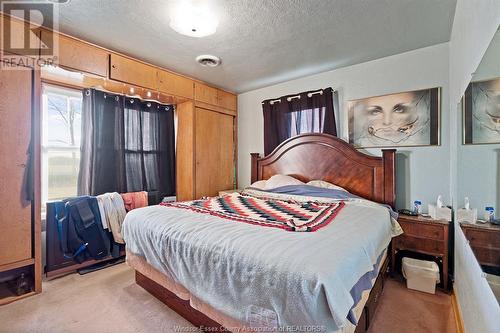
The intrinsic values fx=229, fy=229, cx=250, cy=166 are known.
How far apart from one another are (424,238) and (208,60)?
310 centimetres

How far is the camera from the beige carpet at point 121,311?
5.64ft

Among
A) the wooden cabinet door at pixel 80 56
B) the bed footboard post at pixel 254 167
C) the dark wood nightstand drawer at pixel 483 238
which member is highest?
the wooden cabinet door at pixel 80 56

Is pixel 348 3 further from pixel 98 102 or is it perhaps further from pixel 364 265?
pixel 98 102

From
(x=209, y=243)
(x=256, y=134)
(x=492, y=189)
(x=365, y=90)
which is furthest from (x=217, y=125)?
(x=492, y=189)

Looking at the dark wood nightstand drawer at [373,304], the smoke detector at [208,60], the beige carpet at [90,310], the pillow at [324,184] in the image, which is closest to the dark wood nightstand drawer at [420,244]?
the dark wood nightstand drawer at [373,304]

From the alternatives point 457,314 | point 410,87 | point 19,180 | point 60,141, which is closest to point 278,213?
point 457,314

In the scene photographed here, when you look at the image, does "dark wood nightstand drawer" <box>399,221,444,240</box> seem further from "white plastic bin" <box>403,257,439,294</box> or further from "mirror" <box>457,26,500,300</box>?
"mirror" <box>457,26,500,300</box>

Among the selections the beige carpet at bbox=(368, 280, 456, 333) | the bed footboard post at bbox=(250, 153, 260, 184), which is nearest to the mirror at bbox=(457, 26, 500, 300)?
the beige carpet at bbox=(368, 280, 456, 333)

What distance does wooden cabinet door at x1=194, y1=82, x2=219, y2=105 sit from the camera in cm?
363

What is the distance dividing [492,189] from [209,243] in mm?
1394

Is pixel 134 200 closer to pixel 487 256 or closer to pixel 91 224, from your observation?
pixel 91 224

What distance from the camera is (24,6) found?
1.90 m

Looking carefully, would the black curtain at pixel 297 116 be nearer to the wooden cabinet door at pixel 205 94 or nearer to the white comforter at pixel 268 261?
the wooden cabinet door at pixel 205 94

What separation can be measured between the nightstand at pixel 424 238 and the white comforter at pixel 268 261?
63cm
